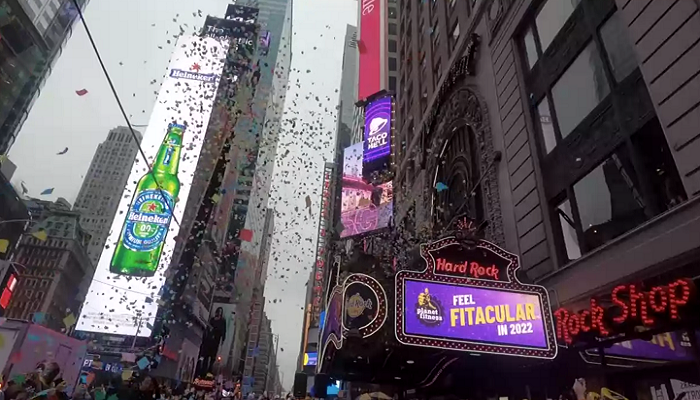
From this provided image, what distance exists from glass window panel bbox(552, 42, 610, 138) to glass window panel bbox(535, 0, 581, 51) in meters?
1.80

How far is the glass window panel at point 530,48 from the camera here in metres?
14.7

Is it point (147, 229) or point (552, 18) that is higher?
point (147, 229)

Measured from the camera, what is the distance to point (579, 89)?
11656mm

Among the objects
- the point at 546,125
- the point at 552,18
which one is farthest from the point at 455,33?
the point at 546,125

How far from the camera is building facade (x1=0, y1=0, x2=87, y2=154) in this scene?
46.9 m

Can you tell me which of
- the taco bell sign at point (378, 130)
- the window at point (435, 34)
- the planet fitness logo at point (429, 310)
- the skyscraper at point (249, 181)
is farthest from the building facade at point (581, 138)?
the skyscraper at point (249, 181)

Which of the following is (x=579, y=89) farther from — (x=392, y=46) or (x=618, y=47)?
(x=392, y=46)

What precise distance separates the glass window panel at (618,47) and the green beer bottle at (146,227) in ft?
161

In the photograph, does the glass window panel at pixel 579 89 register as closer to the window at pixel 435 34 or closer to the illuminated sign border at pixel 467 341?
the illuminated sign border at pixel 467 341

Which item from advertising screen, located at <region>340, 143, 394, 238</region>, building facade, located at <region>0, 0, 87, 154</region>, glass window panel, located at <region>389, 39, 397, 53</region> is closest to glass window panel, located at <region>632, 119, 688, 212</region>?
advertising screen, located at <region>340, 143, 394, 238</region>

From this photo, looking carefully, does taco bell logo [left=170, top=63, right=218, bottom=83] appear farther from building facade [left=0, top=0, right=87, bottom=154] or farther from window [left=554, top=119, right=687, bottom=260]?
window [left=554, top=119, right=687, bottom=260]

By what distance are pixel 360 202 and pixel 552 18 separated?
66.9ft

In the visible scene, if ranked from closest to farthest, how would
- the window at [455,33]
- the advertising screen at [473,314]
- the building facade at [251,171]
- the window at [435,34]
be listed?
1. the advertising screen at [473,314]
2. the window at [455,33]
3. the window at [435,34]
4. the building facade at [251,171]

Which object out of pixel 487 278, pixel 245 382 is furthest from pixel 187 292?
pixel 487 278
